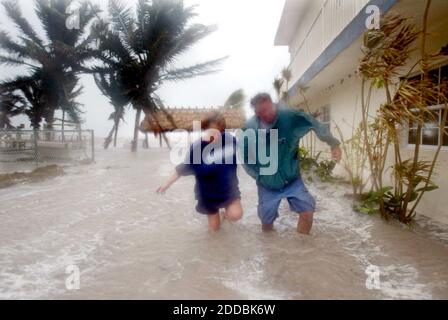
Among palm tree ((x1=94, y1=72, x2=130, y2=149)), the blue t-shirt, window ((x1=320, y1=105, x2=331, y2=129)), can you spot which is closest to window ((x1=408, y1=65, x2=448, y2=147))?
the blue t-shirt

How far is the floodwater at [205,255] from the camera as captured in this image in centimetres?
269

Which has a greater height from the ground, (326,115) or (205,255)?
(326,115)

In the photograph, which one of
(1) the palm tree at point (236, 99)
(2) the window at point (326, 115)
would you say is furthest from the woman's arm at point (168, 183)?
(1) the palm tree at point (236, 99)

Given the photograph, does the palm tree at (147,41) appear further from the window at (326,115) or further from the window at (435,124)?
the window at (435,124)

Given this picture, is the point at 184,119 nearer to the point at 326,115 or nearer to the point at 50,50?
the point at 50,50

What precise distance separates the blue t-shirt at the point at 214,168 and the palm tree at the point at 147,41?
51.5 feet

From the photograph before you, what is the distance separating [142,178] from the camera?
992 centimetres

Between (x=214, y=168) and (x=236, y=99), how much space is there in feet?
84.1

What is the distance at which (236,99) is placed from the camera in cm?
2905

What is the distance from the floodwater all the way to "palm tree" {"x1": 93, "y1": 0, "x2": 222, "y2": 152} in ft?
49.1

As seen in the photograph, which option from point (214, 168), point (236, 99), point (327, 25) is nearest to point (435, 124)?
point (214, 168)

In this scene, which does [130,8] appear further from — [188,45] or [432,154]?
[432,154]

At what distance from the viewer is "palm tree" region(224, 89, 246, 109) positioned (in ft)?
94.5

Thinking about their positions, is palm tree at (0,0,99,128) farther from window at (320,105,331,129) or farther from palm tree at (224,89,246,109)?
window at (320,105,331,129)
